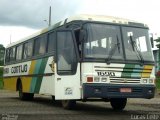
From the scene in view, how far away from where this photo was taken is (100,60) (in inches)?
559

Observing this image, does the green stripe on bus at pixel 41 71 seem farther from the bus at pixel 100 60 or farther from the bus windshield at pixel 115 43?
the bus windshield at pixel 115 43

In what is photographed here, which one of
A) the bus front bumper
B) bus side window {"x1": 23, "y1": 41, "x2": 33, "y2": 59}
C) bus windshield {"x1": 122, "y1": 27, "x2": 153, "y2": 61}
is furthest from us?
bus side window {"x1": 23, "y1": 41, "x2": 33, "y2": 59}

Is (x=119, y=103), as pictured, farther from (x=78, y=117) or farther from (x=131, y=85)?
(x=78, y=117)

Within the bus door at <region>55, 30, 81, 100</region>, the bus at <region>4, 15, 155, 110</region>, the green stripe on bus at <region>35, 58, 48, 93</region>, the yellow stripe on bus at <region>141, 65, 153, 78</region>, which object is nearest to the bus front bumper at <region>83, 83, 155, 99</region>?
the bus at <region>4, 15, 155, 110</region>

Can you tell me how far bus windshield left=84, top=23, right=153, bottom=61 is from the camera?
46.9 feet

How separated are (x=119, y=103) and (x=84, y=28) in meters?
3.86

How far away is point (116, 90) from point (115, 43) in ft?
5.09

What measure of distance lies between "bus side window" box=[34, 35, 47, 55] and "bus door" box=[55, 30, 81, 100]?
2.48m

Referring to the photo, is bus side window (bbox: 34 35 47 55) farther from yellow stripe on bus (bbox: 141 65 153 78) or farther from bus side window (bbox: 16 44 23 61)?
yellow stripe on bus (bbox: 141 65 153 78)

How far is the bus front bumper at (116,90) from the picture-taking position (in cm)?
1391

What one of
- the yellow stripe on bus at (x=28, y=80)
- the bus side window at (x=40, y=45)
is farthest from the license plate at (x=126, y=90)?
the yellow stripe on bus at (x=28, y=80)

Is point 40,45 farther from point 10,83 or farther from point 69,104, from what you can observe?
point 10,83

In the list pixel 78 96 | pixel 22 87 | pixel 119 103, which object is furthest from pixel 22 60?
pixel 78 96

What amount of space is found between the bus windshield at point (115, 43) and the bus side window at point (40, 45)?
12.5ft
